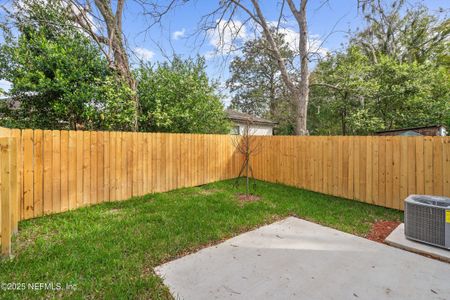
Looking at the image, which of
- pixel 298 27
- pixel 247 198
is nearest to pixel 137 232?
pixel 247 198

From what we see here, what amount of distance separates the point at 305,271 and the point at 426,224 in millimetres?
1827

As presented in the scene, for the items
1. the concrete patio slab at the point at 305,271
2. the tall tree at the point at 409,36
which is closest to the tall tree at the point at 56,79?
the concrete patio slab at the point at 305,271

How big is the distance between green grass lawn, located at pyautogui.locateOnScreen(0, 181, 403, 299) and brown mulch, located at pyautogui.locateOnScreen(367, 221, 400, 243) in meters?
0.11

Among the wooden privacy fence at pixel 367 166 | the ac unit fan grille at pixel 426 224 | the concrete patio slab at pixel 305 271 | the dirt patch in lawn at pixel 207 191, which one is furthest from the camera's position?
the dirt patch in lawn at pixel 207 191

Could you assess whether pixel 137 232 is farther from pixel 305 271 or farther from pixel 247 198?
pixel 247 198

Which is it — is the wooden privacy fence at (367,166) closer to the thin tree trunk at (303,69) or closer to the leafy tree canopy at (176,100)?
the thin tree trunk at (303,69)

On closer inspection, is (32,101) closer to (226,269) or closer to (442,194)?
(226,269)

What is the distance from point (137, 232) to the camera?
3109 mm

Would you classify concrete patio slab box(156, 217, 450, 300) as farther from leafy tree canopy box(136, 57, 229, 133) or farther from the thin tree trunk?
the thin tree trunk

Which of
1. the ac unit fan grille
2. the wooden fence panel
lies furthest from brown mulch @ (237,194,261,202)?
the ac unit fan grille

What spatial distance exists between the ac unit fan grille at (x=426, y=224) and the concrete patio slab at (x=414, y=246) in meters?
0.08

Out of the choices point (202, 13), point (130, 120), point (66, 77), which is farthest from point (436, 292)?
point (202, 13)

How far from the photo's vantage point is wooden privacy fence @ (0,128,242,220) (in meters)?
3.59

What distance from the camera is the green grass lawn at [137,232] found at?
2059 millimetres
